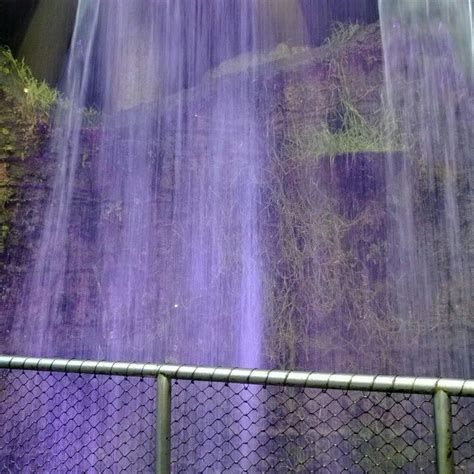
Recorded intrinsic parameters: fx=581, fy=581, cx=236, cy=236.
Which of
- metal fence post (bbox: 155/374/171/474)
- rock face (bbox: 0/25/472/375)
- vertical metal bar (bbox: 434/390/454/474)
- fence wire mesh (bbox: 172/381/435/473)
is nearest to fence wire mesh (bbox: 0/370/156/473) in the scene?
fence wire mesh (bbox: 172/381/435/473)

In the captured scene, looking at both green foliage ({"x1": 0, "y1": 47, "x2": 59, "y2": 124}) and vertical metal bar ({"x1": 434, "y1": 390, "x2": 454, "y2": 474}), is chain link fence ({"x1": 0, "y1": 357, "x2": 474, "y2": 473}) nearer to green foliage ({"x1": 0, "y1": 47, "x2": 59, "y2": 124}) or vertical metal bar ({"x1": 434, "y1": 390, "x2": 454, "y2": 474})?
vertical metal bar ({"x1": 434, "y1": 390, "x2": 454, "y2": 474})

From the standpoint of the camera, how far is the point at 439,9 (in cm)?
832

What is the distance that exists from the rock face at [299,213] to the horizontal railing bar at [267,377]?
4.95 meters

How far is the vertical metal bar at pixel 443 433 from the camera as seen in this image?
1819 mm

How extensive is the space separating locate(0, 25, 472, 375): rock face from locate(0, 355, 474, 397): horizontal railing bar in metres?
4.95

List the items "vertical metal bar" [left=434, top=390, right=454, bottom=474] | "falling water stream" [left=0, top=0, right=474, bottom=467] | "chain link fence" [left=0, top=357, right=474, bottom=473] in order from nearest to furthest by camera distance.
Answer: "vertical metal bar" [left=434, top=390, right=454, bottom=474], "chain link fence" [left=0, top=357, right=474, bottom=473], "falling water stream" [left=0, top=0, right=474, bottom=467]

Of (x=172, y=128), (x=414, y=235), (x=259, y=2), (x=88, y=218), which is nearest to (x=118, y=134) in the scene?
(x=172, y=128)

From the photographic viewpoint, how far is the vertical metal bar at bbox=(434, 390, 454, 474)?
182 centimetres

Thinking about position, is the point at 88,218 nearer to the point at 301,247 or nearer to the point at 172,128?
the point at 172,128

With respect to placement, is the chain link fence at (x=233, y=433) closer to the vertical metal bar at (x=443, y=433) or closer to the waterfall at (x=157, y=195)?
the waterfall at (x=157, y=195)

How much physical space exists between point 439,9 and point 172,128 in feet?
13.8

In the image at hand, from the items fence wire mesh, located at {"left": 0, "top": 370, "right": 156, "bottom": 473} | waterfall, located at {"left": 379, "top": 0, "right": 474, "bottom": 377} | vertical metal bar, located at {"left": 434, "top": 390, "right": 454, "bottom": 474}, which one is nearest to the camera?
vertical metal bar, located at {"left": 434, "top": 390, "right": 454, "bottom": 474}

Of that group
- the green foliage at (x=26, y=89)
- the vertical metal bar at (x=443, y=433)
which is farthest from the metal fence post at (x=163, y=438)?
the green foliage at (x=26, y=89)

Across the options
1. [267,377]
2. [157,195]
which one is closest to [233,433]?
[267,377]
